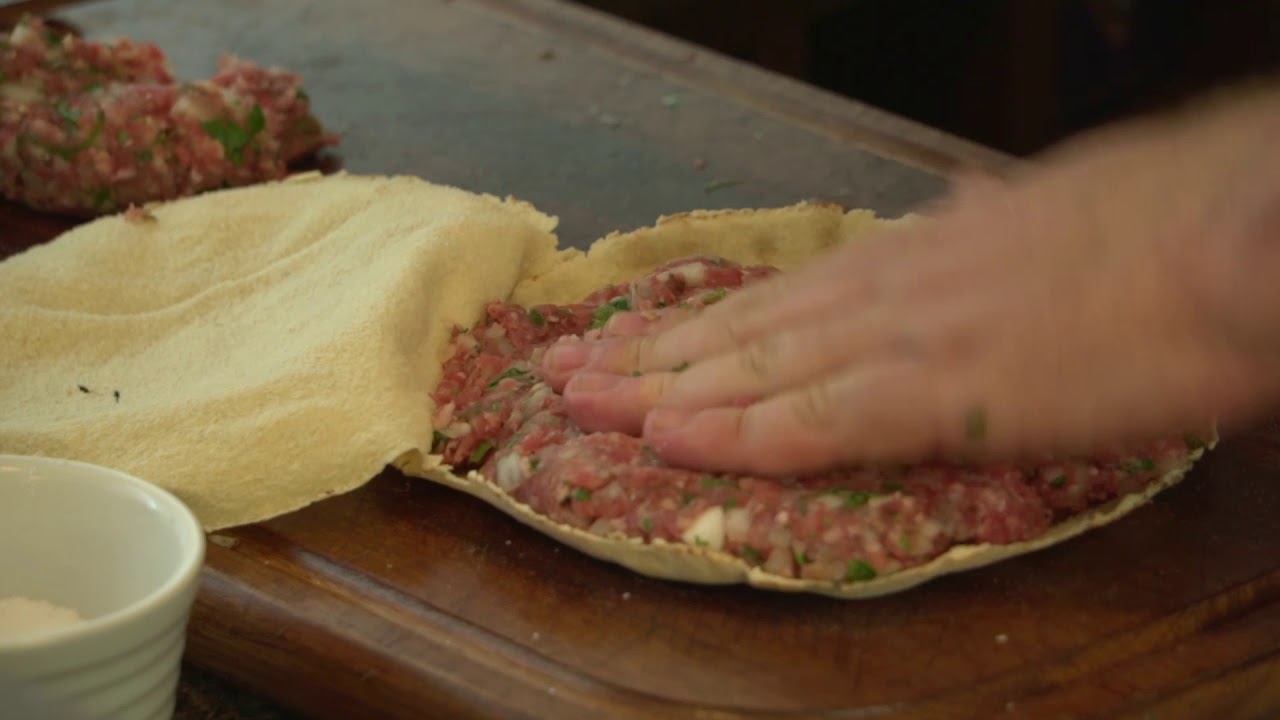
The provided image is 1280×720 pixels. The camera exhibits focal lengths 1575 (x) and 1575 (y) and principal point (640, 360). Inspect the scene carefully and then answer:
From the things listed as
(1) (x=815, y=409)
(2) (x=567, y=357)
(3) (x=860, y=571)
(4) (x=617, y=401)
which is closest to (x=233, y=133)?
(2) (x=567, y=357)

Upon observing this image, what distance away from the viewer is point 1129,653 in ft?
5.48

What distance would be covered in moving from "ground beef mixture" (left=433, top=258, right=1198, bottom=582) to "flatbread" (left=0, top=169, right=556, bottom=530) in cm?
12

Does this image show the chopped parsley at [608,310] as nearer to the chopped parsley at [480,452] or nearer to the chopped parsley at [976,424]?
the chopped parsley at [480,452]

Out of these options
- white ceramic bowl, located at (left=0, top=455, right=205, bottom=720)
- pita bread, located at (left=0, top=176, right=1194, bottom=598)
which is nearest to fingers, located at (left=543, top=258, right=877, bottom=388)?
pita bread, located at (left=0, top=176, right=1194, bottom=598)

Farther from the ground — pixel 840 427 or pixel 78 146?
pixel 840 427

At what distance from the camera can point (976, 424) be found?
5.39ft

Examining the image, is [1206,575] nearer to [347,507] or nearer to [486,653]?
[486,653]

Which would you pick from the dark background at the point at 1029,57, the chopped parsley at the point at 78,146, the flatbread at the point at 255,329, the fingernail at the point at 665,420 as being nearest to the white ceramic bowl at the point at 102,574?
the flatbread at the point at 255,329

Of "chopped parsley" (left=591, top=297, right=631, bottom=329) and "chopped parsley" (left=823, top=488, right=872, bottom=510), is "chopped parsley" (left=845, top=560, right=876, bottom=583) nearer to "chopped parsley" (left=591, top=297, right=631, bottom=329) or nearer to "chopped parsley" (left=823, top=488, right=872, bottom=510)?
"chopped parsley" (left=823, top=488, right=872, bottom=510)

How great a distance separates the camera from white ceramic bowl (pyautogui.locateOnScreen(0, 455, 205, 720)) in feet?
4.83

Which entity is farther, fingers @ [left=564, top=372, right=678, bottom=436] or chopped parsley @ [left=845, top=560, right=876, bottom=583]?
fingers @ [left=564, top=372, right=678, bottom=436]

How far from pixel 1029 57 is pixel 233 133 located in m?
3.21

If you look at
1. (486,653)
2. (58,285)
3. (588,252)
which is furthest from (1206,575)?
(58,285)

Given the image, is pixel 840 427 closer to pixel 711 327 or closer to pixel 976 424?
pixel 976 424
